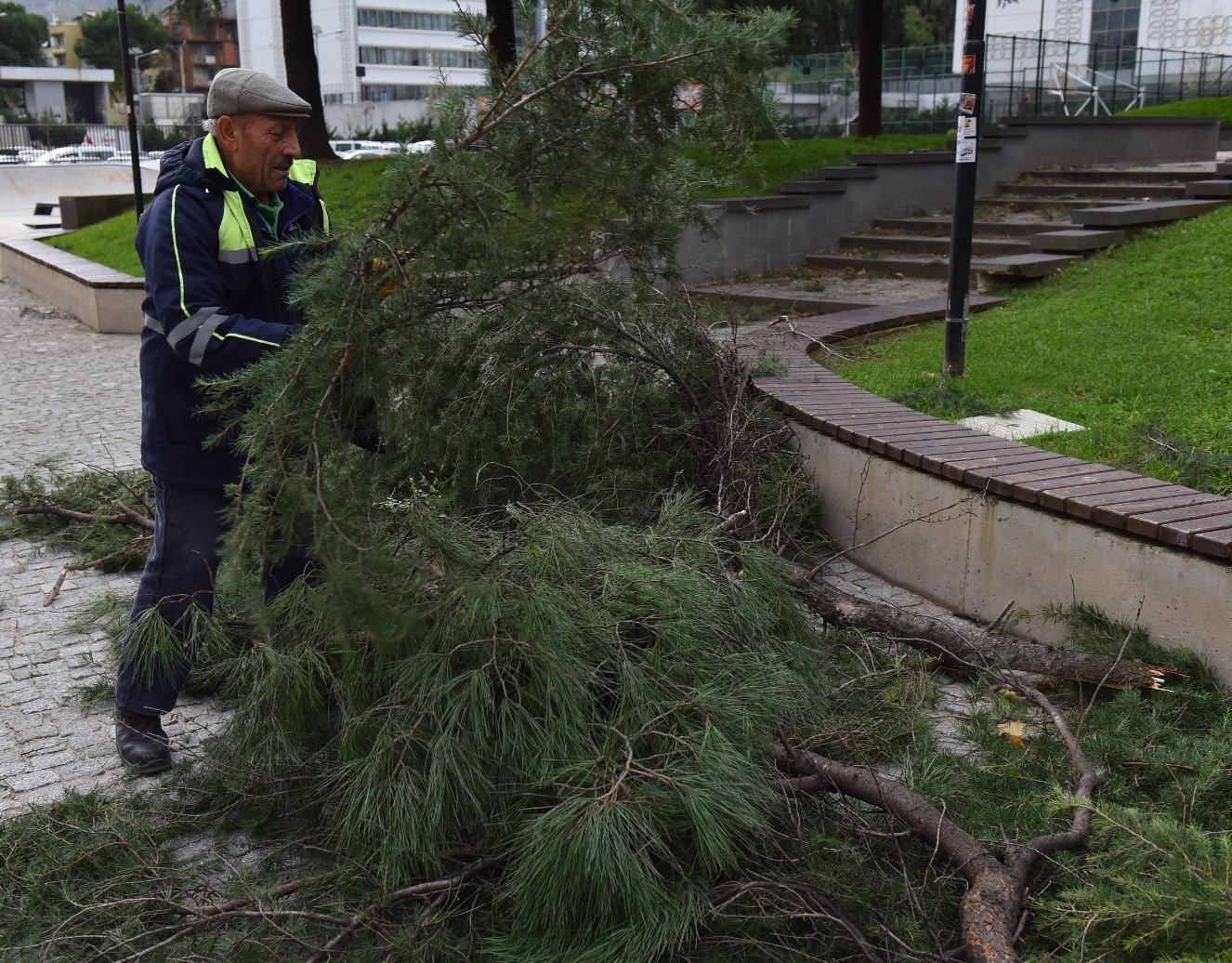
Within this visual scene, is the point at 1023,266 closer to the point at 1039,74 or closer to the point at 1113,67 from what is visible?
the point at 1039,74

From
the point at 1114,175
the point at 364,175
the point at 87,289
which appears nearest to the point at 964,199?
the point at 1114,175

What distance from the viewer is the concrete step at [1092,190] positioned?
12.2 meters

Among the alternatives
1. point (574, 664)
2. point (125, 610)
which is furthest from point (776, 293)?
point (574, 664)

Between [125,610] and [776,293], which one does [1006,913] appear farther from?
[776,293]

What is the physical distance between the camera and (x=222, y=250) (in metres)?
3.55

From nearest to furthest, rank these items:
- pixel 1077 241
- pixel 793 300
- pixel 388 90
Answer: pixel 1077 241
pixel 793 300
pixel 388 90

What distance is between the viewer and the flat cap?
3477mm

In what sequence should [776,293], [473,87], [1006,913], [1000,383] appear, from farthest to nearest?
[776,293] < [1000,383] < [473,87] < [1006,913]

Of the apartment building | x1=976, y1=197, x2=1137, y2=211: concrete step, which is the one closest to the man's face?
x1=976, y1=197, x2=1137, y2=211: concrete step

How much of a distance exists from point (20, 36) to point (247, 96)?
127 m

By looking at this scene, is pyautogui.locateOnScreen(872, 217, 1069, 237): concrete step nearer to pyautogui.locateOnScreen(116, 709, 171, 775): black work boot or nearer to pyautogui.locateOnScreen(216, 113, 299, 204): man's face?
pyautogui.locateOnScreen(216, 113, 299, 204): man's face

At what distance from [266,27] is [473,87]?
93.5 metres

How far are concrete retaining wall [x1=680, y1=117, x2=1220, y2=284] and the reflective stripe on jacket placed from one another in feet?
21.4

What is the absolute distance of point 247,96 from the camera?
348 cm
